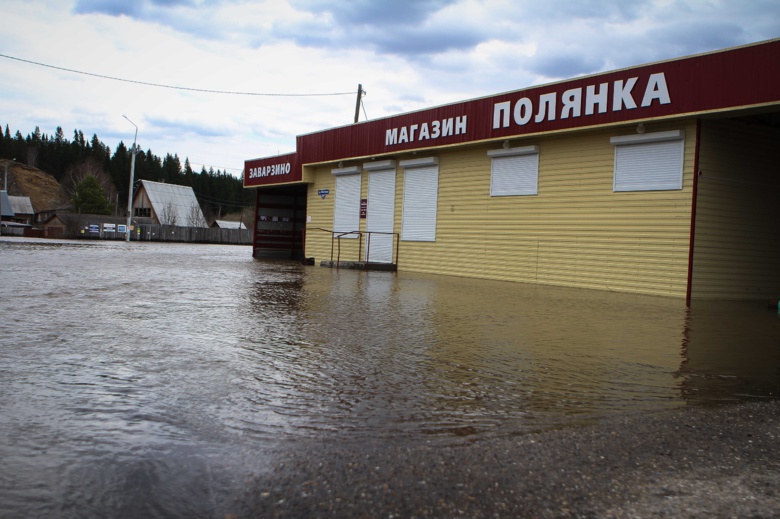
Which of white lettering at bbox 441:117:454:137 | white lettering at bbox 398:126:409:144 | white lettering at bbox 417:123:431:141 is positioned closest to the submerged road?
white lettering at bbox 441:117:454:137

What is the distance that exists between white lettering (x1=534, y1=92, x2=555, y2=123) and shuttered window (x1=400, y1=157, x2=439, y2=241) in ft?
15.0

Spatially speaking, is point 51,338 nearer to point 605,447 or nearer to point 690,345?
point 605,447

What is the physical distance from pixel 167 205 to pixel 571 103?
77.3m

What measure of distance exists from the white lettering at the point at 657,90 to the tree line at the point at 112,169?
98.6m

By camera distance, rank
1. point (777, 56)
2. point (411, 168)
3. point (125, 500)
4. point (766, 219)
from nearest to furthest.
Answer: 1. point (125, 500)
2. point (777, 56)
3. point (766, 219)
4. point (411, 168)

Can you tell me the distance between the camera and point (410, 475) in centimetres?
270

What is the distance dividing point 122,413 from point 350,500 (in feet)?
5.33

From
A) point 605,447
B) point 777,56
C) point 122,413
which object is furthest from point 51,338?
point 777,56

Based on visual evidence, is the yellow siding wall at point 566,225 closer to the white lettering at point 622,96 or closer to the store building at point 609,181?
the store building at point 609,181

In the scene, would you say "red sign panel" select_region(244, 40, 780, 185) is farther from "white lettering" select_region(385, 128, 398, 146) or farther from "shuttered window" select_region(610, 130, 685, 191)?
"shuttered window" select_region(610, 130, 685, 191)

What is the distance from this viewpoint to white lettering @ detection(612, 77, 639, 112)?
13219 millimetres

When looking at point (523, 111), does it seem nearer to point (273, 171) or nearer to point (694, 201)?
point (694, 201)

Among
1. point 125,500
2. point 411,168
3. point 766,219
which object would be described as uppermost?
point 411,168

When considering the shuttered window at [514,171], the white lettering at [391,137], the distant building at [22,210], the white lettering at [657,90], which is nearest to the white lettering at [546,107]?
the shuttered window at [514,171]
